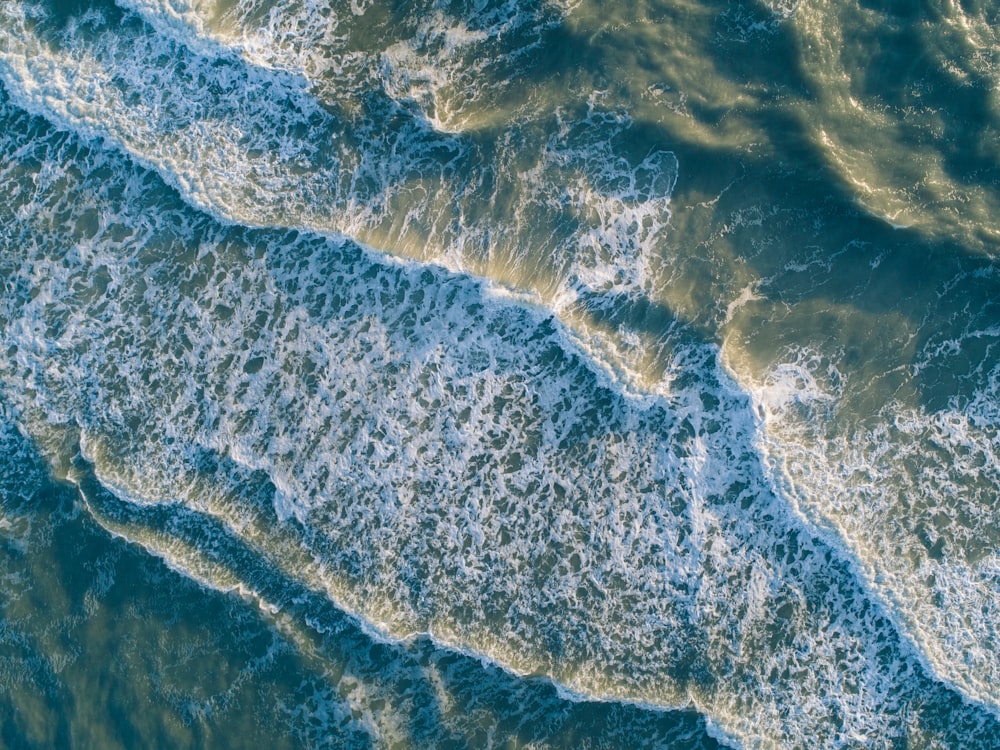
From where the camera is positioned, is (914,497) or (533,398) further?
(533,398)

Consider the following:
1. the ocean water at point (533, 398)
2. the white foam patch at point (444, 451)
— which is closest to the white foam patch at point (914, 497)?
the ocean water at point (533, 398)

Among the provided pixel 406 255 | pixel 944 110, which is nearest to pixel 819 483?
pixel 944 110

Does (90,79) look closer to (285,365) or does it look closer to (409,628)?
(285,365)

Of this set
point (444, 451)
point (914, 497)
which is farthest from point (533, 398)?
point (914, 497)

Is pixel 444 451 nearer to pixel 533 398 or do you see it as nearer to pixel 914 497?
pixel 533 398

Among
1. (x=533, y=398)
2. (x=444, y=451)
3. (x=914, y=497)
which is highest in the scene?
(x=533, y=398)

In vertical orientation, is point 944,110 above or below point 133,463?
above
